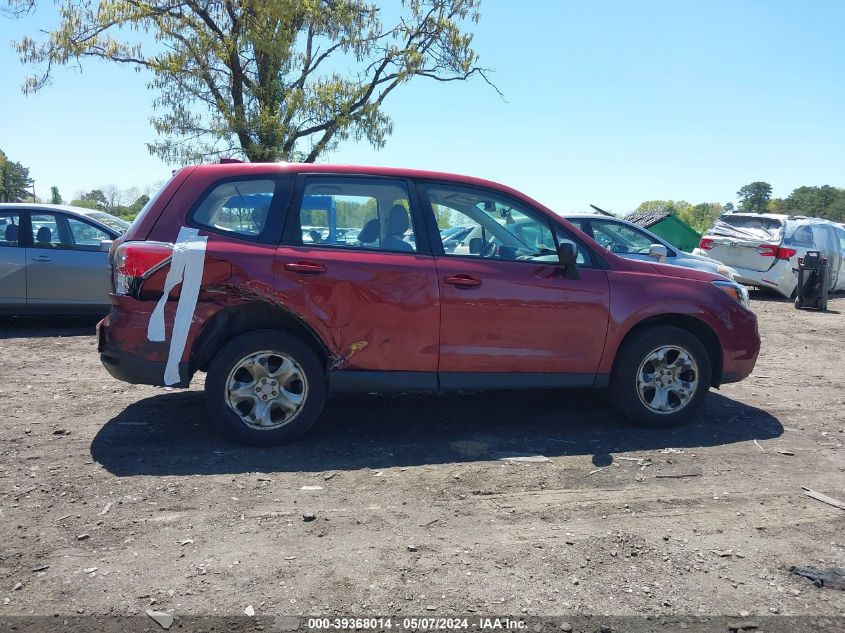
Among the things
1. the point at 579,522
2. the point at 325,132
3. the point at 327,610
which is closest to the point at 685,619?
the point at 579,522

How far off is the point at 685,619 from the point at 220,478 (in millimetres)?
2679

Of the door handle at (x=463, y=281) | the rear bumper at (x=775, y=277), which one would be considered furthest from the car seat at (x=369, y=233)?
the rear bumper at (x=775, y=277)

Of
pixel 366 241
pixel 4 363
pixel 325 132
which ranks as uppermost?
pixel 325 132

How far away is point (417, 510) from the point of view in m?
3.99

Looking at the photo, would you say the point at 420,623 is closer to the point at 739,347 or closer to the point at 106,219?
the point at 739,347

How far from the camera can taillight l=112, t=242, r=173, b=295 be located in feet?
15.3

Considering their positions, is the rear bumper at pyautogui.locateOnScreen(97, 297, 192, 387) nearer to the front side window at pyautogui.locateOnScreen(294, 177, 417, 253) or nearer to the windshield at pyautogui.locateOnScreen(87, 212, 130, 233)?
the front side window at pyautogui.locateOnScreen(294, 177, 417, 253)

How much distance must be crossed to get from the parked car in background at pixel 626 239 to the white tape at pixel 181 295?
682cm

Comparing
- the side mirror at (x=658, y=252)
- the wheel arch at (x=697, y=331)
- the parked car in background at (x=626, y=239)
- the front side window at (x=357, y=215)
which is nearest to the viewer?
the front side window at (x=357, y=215)

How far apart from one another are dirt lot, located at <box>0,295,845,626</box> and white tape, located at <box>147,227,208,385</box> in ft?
2.31

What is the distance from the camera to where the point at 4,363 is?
7547 mm

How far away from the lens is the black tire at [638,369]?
544 cm

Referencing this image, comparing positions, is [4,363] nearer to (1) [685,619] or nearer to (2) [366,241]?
(2) [366,241]

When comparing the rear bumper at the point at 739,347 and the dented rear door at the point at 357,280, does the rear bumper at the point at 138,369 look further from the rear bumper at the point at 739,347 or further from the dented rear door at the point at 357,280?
the rear bumper at the point at 739,347
